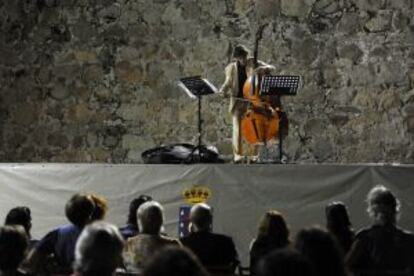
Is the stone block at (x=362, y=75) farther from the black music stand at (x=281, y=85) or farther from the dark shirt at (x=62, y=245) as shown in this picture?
the dark shirt at (x=62, y=245)

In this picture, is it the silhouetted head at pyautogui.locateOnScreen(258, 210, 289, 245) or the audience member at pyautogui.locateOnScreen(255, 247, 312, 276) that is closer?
the audience member at pyautogui.locateOnScreen(255, 247, 312, 276)

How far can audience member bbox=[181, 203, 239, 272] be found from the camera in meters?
4.20

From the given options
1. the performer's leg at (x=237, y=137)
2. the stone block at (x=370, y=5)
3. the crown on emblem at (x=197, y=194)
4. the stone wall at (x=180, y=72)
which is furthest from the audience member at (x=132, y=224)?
the stone block at (x=370, y=5)

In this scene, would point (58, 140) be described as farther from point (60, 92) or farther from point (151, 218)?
point (151, 218)

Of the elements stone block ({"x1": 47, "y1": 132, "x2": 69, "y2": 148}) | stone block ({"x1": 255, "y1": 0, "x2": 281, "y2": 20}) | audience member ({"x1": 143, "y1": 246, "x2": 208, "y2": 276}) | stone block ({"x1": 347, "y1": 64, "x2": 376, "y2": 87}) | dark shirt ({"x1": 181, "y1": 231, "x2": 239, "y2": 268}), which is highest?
stone block ({"x1": 255, "y1": 0, "x2": 281, "y2": 20})

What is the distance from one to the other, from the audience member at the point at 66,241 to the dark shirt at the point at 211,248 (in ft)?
1.84

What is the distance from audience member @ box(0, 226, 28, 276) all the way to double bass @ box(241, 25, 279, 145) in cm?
418

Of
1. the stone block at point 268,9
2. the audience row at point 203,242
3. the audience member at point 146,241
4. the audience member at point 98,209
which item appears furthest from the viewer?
the stone block at point 268,9

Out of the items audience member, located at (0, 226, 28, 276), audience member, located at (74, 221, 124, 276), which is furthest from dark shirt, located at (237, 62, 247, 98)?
audience member, located at (74, 221, 124, 276)

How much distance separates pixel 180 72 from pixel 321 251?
271 inches

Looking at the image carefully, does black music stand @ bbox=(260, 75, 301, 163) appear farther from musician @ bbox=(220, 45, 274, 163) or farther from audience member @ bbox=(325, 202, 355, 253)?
audience member @ bbox=(325, 202, 355, 253)

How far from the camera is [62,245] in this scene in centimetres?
421

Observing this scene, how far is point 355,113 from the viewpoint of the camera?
8727 millimetres

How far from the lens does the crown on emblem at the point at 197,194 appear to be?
6349mm
